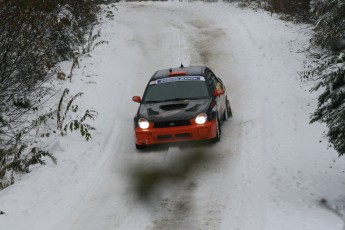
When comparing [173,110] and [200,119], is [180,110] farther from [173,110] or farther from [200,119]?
[200,119]

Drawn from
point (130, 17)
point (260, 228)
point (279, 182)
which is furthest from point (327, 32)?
point (130, 17)

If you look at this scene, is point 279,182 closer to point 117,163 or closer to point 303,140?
point 303,140

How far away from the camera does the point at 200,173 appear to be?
362 inches

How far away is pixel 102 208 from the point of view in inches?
321

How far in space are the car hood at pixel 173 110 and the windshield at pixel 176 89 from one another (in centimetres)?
25

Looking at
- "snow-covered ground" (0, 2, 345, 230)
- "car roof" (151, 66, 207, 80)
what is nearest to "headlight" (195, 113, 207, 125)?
"snow-covered ground" (0, 2, 345, 230)

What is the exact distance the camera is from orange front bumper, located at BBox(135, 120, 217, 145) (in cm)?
1004

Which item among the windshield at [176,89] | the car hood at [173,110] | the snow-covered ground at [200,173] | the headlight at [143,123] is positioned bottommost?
the snow-covered ground at [200,173]

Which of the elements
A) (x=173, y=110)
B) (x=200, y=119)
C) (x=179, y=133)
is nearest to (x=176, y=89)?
(x=173, y=110)

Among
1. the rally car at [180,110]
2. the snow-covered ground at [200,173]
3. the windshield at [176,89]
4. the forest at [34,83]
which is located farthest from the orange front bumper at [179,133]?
the forest at [34,83]

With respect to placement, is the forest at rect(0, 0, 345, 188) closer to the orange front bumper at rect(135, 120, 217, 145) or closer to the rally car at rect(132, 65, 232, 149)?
the rally car at rect(132, 65, 232, 149)

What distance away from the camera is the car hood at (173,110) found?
10.2 meters

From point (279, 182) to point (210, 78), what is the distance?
4.24 meters

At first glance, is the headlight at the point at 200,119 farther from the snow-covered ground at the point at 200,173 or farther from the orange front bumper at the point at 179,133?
the snow-covered ground at the point at 200,173
